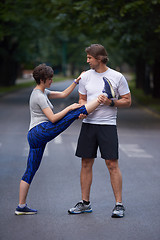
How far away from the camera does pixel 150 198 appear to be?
6.75 metres

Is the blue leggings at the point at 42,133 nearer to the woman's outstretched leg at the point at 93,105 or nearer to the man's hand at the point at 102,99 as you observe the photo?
Answer: the woman's outstretched leg at the point at 93,105

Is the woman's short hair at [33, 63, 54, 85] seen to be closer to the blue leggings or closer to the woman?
the woman

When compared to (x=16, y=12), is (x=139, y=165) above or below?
below

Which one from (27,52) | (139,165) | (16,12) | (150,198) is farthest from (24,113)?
(27,52)

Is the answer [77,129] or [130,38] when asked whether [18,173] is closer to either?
[77,129]

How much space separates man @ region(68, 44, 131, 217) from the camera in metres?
5.67

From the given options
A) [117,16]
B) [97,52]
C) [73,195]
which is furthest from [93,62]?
[117,16]

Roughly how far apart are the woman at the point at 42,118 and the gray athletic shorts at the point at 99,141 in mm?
326

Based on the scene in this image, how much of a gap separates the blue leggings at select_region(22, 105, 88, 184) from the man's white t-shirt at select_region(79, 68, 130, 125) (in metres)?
0.26

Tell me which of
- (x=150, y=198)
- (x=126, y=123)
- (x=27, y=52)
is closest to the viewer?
(x=150, y=198)

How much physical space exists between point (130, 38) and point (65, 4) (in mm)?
2405

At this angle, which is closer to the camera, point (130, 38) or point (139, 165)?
point (139, 165)

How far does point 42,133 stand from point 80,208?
3.24 feet

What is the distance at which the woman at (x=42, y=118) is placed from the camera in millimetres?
5570
